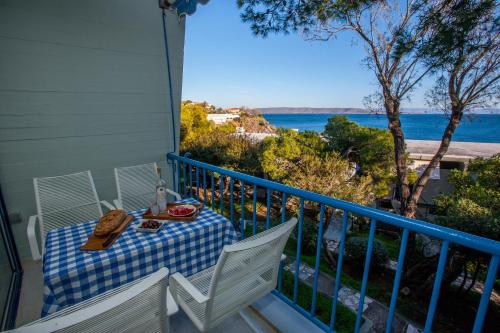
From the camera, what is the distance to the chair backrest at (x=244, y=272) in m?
1.14

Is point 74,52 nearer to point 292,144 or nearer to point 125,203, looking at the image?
point 125,203

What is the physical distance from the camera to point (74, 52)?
2.65 m

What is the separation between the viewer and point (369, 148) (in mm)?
13570

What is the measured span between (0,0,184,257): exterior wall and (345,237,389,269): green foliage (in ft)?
24.7

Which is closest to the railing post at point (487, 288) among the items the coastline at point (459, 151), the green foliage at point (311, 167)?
the green foliage at point (311, 167)

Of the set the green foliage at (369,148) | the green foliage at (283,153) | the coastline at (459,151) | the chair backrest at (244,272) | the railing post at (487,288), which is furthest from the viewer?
the coastline at (459,151)

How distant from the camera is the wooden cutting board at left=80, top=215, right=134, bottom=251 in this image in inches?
56.9

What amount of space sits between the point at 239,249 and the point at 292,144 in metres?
11.5

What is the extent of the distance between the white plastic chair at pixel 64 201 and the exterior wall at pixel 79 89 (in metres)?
0.57

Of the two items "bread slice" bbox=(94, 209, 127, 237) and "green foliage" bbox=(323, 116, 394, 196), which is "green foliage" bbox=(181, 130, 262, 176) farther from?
"bread slice" bbox=(94, 209, 127, 237)

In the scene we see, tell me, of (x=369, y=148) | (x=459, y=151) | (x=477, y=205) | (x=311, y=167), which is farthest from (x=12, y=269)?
(x=459, y=151)

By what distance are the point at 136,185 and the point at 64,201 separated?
→ 639 mm

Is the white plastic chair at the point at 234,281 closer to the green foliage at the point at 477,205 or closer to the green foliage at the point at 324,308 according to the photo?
the green foliage at the point at 324,308

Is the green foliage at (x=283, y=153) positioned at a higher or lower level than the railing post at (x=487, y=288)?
lower
